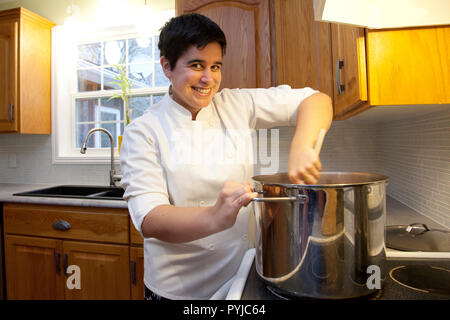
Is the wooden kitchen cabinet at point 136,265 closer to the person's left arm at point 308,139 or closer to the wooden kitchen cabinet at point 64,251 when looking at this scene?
the wooden kitchen cabinet at point 64,251

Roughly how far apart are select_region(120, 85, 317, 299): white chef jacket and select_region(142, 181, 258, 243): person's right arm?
0.43ft

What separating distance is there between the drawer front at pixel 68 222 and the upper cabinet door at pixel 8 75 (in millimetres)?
647

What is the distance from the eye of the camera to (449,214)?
1.00 meters

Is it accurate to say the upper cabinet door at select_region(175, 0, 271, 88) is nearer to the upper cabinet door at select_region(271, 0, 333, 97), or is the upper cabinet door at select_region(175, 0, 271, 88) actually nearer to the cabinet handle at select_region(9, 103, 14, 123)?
the upper cabinet door at select_region(271, 0, 333, 97)

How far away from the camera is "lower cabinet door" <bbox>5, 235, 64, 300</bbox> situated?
67.4 inches

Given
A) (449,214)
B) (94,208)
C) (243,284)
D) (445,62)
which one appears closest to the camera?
(243,284)

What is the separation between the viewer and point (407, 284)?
585mm

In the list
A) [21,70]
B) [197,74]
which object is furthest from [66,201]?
[197,74]

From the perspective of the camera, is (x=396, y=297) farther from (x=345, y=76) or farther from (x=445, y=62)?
(x=345, y=76)

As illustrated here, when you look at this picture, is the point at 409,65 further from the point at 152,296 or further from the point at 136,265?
the point at 136,265

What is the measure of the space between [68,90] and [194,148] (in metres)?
1.94

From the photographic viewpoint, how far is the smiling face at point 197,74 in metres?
0.82
